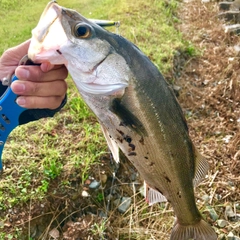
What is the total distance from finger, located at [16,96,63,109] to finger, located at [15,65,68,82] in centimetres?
12

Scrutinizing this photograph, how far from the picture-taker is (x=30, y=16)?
6.40 meters

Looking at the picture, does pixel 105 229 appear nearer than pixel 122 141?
No

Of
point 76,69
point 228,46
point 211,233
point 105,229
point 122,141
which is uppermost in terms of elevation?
point 76,69

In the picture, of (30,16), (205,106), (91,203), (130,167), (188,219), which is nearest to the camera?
(188,219)

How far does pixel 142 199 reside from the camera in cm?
329

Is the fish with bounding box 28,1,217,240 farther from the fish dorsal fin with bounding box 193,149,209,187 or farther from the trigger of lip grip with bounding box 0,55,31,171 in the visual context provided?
the trigger of lip grip with bounding box 0,55,31,171

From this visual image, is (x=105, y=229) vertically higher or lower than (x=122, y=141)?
lower

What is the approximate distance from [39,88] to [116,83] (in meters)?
0.51

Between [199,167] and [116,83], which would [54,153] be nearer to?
[199,167]

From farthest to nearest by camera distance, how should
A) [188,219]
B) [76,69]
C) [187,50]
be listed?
[187,50] < [188,219] < [76,69]

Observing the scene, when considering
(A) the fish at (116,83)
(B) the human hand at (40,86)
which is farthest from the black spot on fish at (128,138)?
(B) the human hand at (40,86)

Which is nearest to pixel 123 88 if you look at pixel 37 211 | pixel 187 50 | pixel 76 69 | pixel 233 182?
pixel 76 69

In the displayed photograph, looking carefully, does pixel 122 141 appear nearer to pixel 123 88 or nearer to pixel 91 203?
pixel 123 88

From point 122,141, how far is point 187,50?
14.5ft
